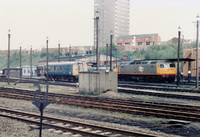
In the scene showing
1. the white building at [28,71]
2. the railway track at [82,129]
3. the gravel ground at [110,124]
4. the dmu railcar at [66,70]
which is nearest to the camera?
the railway track at [82,129]

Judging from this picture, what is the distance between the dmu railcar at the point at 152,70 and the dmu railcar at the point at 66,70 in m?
7.95

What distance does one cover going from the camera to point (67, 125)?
11.9m

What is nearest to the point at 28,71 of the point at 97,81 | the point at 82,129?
the point at 97,81

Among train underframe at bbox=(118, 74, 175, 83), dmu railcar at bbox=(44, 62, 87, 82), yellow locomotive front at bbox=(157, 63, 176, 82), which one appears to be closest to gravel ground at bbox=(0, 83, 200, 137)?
yellow locomotive front at bbox=(157, 63, 176, 82)

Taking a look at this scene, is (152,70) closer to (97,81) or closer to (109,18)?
(97,81)

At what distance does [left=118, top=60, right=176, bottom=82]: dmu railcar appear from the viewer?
36.8 m

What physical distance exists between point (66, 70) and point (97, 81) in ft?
61.7

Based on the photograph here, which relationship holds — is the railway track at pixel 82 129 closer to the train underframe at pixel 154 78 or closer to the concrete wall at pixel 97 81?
the concrete wall at pixel 97 81

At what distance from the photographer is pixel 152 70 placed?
3738cm

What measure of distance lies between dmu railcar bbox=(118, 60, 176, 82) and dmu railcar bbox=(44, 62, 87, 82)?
7948 millimetres

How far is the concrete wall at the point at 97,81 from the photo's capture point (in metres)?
23.0

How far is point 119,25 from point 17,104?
521ft

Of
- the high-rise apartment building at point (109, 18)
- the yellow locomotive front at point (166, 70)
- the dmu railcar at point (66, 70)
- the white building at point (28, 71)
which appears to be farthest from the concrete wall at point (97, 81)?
the high-rise apartment building at point (109, 18)

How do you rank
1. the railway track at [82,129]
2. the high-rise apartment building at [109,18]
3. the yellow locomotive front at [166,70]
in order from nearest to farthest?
1. the railway track at [82,129]
2. the yellow locomotive front at [166,70]
3. the high-rise apartment building at [109,18]
